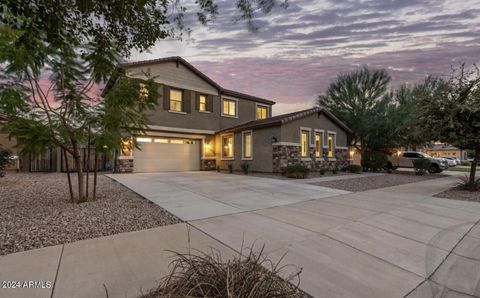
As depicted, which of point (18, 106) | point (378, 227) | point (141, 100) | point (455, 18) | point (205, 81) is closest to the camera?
point (378, 227)

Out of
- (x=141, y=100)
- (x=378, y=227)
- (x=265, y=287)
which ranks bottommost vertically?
(x=378, y=227)

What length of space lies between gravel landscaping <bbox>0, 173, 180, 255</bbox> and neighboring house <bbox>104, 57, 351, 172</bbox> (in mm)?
8469

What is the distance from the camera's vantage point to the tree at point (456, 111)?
8672 millimetres

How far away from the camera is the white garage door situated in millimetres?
15797

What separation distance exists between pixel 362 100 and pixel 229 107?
11.8 m

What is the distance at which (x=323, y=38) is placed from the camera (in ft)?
31.9

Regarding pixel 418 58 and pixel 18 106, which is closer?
pixel 18 106

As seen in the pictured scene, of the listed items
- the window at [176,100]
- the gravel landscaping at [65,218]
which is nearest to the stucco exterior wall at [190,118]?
the window at [176,100]

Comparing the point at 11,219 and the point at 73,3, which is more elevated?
the point at 73,3

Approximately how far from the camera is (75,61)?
21.2 ft

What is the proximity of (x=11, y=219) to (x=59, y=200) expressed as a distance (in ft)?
6.46

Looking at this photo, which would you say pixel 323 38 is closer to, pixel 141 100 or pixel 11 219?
pixel 141 100

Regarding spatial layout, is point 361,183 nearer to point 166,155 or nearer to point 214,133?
point 214,133

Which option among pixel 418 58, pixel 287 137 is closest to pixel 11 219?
pixel 287 137
